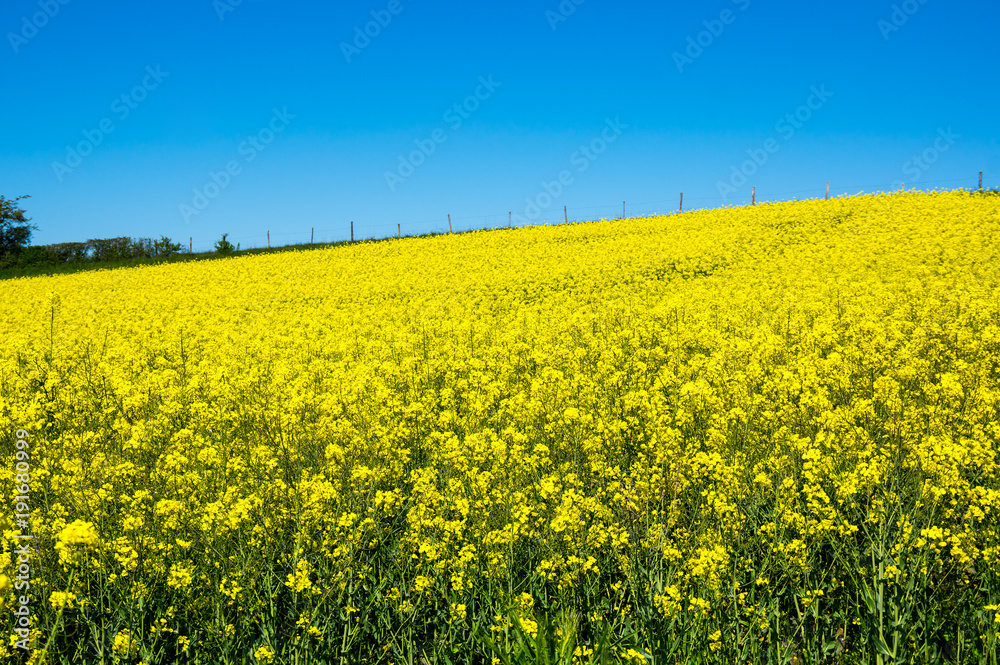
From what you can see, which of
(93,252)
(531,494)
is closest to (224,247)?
(93,252)

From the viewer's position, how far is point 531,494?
4785 millimetres

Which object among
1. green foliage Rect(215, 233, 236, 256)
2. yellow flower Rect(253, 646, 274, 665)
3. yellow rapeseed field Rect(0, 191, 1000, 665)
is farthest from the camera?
green foliage Rect(215, 233, 236, 256)

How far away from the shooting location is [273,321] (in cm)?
1478

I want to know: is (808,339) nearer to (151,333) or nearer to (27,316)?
(151,333)

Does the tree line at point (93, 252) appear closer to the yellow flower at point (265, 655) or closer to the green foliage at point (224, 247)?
the green foliage at point (224, 247)

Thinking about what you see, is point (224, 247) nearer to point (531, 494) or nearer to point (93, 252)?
point (93, 252)

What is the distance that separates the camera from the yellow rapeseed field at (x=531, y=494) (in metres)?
3.35

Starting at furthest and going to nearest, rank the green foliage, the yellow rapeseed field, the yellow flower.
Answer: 1. the green foliage
2. the yellow rapeseed field
3. the yellow flower

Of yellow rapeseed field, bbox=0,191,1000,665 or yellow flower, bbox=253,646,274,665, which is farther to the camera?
yellow rapeseed field, bbox=0,191,1000,665

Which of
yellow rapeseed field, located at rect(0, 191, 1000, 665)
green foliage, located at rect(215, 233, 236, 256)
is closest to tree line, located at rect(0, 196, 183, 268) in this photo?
green foliage, located at rect(215, 233, 236, 256)

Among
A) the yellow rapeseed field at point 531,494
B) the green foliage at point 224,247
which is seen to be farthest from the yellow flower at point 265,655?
the green foliage at point 224,247

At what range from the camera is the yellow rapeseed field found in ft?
11.0

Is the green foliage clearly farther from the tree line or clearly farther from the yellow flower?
the yellow flower

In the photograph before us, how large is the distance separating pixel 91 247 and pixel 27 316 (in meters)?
32.4
